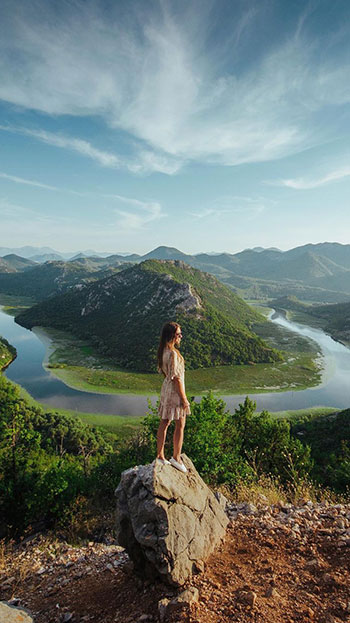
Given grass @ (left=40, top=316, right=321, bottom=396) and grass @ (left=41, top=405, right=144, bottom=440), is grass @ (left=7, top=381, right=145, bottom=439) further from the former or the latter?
grass @ (left=40, top=316, right=321, bottom=396)

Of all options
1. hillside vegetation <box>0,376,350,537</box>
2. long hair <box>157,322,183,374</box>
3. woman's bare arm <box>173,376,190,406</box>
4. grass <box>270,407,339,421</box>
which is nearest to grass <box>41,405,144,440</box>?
hillside vegetation <box>0,376,350,537</box>

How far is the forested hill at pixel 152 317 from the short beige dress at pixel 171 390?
75.5 m

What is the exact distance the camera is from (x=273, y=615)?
4773mm

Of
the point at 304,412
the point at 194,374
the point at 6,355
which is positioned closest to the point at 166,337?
the point at 304,412

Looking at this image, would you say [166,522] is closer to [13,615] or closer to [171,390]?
[171,390]

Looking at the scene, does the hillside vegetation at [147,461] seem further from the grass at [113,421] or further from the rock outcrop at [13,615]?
the grass at [113,421]

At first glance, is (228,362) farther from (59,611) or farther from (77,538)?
(59,611)

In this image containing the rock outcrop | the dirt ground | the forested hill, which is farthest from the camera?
the forested hill

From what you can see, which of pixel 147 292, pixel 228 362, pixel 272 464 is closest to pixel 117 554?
pixel 272 464

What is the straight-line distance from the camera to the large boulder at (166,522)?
613 centimetres

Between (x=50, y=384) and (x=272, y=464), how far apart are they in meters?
57.7

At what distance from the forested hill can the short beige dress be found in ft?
248

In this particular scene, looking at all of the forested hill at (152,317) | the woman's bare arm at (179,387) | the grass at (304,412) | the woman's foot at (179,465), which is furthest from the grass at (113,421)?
the woman's bare arm at (179,387)

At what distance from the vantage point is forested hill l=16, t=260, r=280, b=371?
9231cm
